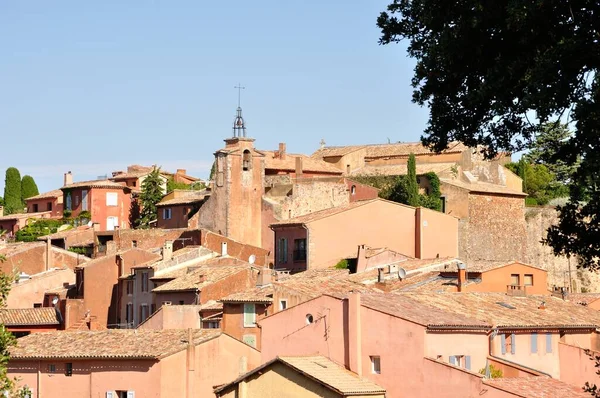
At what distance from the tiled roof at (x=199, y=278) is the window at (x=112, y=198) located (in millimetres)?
24509

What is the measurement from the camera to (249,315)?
44.8 metres

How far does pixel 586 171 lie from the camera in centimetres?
1511

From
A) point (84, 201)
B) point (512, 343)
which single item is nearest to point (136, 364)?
point (512, 343)

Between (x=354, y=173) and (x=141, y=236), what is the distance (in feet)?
50.1

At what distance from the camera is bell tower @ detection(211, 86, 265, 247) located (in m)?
65.3

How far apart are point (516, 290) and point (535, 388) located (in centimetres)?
1406

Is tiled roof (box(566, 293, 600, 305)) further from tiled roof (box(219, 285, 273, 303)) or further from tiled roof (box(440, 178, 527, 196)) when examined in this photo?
tiled roof (box(440, 178, 527, 196))

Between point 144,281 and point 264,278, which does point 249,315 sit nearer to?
point 264,278

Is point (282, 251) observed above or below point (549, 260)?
above

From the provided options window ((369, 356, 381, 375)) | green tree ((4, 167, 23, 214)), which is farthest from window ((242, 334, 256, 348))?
green tree ((4, 167, 23, 214))

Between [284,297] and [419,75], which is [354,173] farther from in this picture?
[419,75]

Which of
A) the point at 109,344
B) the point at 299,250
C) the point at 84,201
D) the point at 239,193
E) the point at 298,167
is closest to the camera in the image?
the point at 109,344

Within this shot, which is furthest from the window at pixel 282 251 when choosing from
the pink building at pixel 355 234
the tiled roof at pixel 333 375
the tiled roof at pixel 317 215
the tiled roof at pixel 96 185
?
the tiled roof at pixel 333 375

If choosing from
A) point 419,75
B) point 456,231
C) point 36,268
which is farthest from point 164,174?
point 419,75
